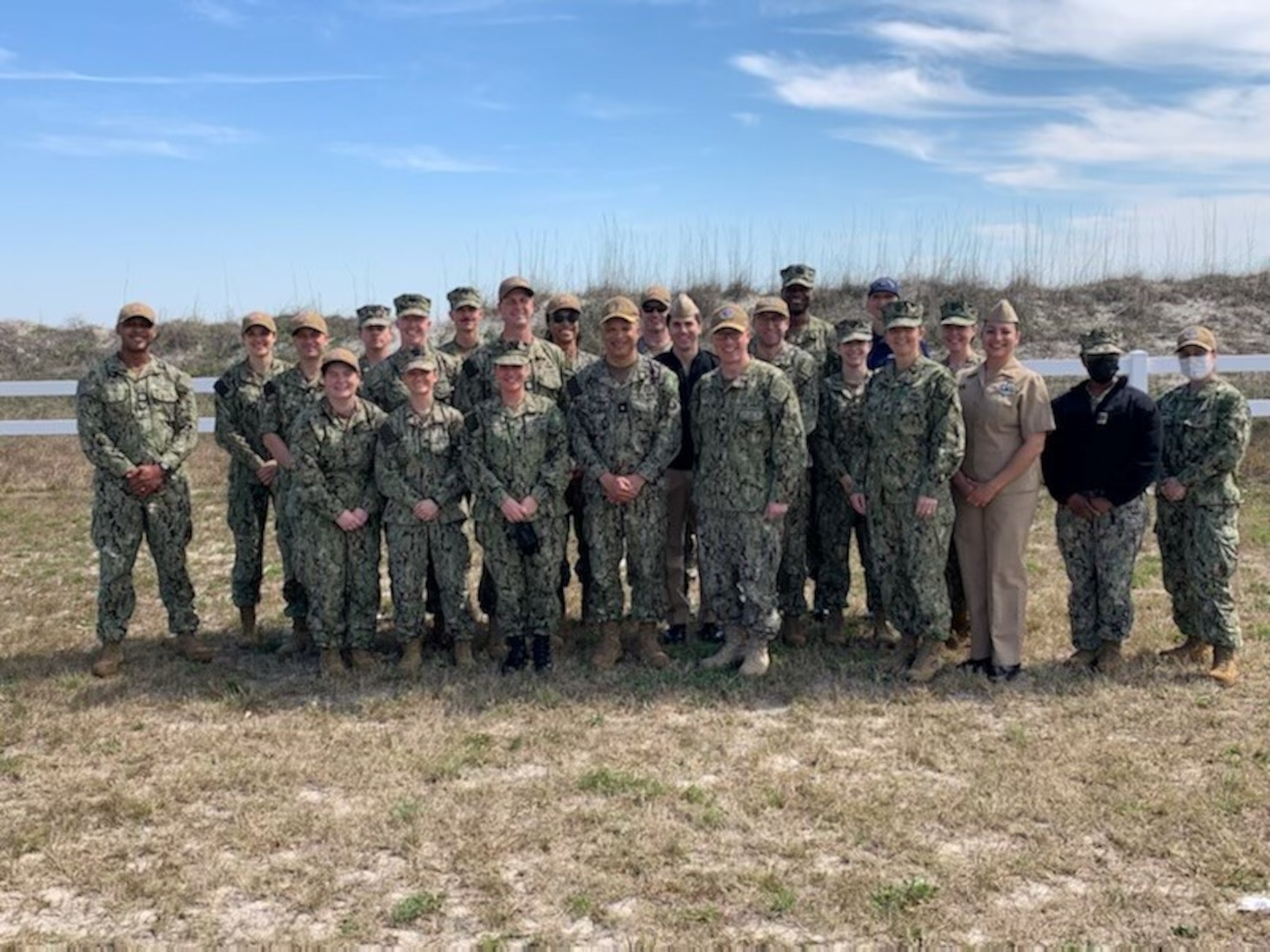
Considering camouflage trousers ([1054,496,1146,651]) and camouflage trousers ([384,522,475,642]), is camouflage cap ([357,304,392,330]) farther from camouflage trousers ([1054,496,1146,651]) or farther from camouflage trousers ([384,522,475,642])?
camouflage trousers ([1054,496,1146,651])

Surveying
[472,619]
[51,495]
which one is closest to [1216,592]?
[472,619]

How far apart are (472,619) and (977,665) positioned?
9.40ft

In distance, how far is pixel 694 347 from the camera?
6797mm

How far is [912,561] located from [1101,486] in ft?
3.47

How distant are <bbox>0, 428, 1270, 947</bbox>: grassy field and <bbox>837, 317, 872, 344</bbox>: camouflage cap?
186 centimetres

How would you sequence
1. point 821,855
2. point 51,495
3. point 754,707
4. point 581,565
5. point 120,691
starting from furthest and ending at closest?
point 51,495 → point 581,565 → point 120,691 → point 754,707 → point 821,855

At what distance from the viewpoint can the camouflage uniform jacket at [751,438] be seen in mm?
5992

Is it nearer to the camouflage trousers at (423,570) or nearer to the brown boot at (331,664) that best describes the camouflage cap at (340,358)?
the camouflage trousers at (423,570)

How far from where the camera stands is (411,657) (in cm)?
629

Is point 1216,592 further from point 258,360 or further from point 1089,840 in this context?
point 258,360

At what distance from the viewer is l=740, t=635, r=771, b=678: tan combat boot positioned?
6.10 metres

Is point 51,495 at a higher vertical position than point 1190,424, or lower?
lower

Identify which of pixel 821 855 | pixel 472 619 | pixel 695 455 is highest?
pixel 695 455

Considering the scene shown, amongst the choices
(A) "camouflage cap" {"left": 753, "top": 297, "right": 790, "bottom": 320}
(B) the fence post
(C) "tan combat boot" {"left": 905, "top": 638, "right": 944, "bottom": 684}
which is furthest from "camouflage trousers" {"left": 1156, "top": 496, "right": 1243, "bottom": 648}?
(B) the fence post
